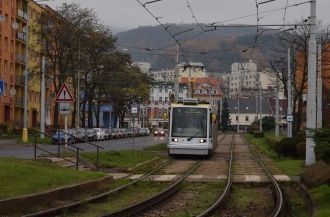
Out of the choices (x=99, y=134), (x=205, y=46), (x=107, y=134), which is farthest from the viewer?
(x=107, y=134)

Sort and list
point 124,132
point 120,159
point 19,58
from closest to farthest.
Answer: point 120,159 → point 19,58 → point 124,132

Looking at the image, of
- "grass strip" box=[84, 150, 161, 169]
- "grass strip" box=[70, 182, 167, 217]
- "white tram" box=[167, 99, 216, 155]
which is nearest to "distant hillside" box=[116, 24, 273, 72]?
"white tram" box=[167, 99, 216, 155]

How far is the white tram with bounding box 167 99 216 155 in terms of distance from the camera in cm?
3684

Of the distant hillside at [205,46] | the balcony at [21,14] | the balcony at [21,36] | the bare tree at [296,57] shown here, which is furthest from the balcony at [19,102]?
the bare tree at [296,57]

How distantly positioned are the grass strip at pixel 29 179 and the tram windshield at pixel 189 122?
56.6 feet

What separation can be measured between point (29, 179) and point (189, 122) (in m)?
21.2

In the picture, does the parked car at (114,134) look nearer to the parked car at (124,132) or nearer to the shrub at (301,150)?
the parked car at (124,132)

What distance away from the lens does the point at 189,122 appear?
122ft

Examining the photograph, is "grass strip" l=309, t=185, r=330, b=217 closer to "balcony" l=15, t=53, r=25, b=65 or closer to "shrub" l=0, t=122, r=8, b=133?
"shrub" l=0, t=122, r=8, b=133

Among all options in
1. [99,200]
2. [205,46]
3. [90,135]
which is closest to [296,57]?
[205,46]

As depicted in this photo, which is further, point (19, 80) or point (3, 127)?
point (19, 80)

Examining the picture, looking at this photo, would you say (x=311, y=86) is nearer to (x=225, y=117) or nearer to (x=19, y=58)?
(x=19, y=58)

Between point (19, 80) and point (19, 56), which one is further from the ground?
point (19, 56)

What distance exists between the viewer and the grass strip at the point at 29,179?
14828 mm
